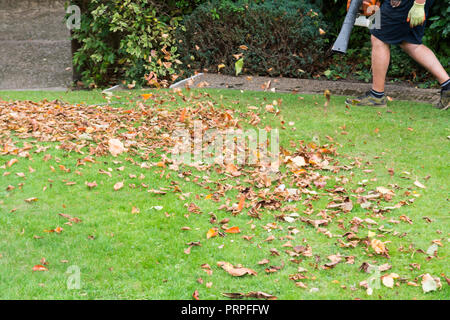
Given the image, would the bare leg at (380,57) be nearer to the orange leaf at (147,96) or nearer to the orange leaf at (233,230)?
the orange leaf at (147,96)

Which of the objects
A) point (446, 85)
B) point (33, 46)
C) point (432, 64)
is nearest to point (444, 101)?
point (446, 85)

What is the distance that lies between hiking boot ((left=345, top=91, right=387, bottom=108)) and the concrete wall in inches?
202

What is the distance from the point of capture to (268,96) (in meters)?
6.83

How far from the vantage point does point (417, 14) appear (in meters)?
5.83

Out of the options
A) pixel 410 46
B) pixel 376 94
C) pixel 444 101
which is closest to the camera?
pixel 410 46

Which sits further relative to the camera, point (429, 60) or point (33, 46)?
point (33, 46)

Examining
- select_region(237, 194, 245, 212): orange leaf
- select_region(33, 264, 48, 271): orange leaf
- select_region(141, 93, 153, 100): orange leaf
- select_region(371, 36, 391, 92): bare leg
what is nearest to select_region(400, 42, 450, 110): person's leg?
select_region(371, 36, 391, 92): bare leg

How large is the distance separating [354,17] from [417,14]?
832mm

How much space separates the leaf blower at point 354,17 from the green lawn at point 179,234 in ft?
4.46

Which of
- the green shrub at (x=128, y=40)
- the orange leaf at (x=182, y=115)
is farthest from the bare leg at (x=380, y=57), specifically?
the green shrub at (x=128, y=40)

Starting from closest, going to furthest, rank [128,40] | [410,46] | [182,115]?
[182,115]
[410,46]
[128,40]

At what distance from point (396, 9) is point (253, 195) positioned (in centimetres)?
313

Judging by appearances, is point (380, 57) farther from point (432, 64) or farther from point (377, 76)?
point (432, 64)
